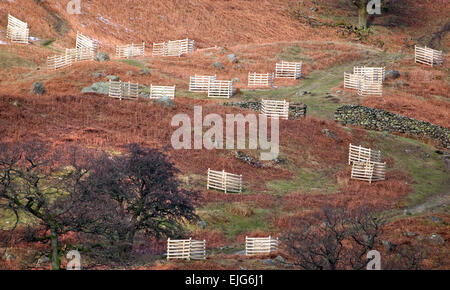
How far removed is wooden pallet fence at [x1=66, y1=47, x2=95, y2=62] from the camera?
86.3 metres

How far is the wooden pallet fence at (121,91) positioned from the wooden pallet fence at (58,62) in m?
10.5

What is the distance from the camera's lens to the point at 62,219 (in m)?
40.9

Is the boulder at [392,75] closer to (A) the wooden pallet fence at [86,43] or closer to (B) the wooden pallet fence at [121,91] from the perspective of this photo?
(B) the wooden pallet fence at [121,91]

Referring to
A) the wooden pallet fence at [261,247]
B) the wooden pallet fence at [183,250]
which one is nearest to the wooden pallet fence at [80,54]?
the wooden pallet fence at [261,247]

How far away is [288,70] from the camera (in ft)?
299

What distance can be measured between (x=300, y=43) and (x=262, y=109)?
30.9 m

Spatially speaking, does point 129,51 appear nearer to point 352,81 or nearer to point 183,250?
point 352,81

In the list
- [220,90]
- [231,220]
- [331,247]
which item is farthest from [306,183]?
[220,90]

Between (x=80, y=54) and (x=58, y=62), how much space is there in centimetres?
310

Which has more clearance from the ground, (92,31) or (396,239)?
(92,31)

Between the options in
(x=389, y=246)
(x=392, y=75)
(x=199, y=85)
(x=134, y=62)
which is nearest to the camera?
(x=389, y=246)

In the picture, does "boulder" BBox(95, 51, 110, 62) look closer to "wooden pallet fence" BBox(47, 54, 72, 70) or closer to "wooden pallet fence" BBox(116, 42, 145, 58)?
"wooden pallet fence" BBox(47, 54, 72, 70)

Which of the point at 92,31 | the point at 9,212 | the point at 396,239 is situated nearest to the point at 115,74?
the point at 92,31
